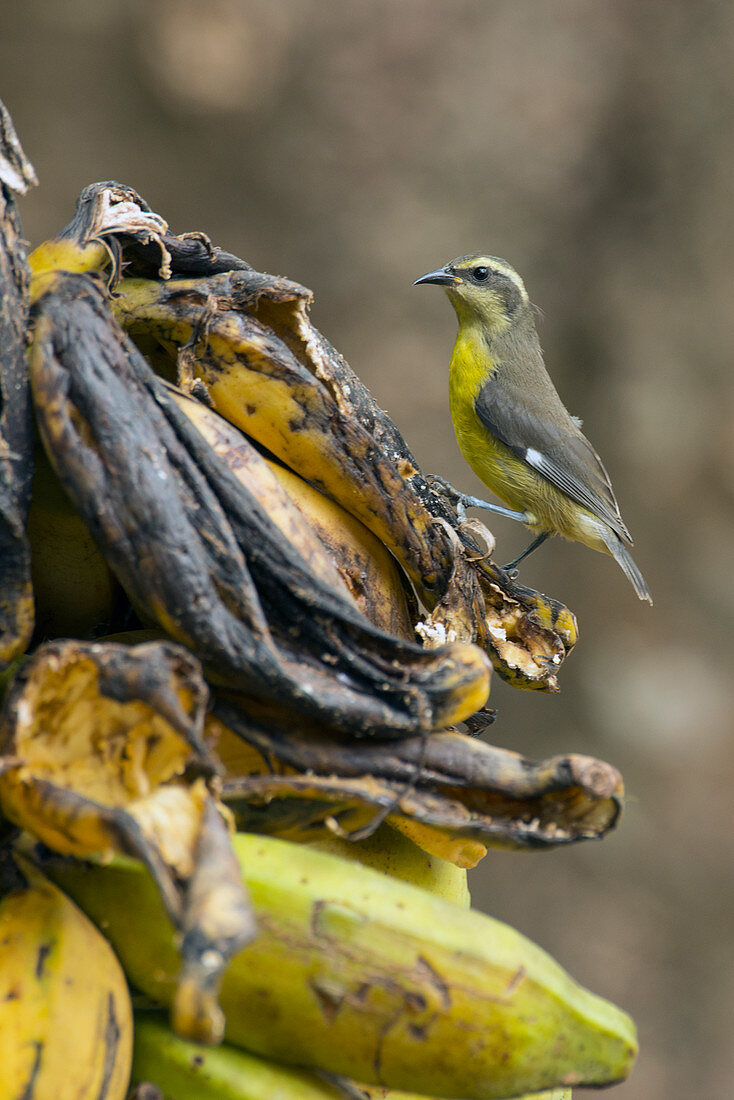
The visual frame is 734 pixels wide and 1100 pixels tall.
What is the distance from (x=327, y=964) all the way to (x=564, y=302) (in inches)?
85.7

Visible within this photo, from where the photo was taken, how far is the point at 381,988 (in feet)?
1.53

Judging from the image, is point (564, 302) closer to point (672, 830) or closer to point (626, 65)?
point (626, 65)

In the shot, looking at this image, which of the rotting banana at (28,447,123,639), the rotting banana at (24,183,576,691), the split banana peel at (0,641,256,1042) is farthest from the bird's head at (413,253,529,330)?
Answer: the split banana peel at (0,641,256,1042)

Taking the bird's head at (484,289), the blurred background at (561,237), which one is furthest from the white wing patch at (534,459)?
the blurred background at (561,237)

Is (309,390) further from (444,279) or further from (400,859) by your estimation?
(444,279)

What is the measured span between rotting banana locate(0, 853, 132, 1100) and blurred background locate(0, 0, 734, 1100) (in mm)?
1961

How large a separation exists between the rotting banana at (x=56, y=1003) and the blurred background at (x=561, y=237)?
77.2 inches

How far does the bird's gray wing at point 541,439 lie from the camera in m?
1.74

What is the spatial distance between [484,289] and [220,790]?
5.23 ft

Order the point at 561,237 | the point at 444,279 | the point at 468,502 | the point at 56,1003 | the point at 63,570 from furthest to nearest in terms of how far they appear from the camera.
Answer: the point at 561,237, the point at 444,279, the point at 468,502, the point at 63,570, the point at 56,1003

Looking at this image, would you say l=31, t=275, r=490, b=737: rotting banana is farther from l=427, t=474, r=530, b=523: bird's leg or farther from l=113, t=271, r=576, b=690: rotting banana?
l=427, t=474, r=530, b=523: bird's leg

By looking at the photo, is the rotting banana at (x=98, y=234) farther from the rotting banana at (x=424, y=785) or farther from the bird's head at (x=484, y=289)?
the bird's head at (x=484, y=289)

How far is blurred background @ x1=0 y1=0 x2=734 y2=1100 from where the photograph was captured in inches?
84.5

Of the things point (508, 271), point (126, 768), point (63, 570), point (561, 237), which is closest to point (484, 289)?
point (508, 271)
